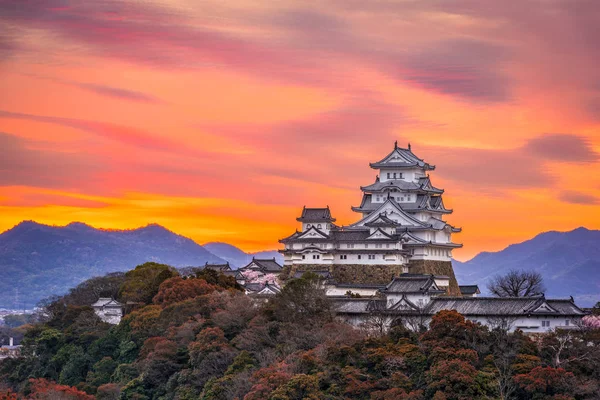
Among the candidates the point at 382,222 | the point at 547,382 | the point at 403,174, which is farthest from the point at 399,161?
the point at 547,382

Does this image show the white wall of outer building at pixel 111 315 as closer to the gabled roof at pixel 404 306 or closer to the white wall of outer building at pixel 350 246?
the white wall of outer building at pixel 350 246

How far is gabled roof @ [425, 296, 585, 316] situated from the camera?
38500mm

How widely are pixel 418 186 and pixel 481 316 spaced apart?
58.3ft

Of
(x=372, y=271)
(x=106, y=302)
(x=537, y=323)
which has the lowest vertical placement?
(x=537, y=323)

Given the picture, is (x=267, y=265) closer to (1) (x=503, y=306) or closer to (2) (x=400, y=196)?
(2) (x=400, y=196)

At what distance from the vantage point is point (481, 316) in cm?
3975

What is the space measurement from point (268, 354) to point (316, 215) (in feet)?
55.0

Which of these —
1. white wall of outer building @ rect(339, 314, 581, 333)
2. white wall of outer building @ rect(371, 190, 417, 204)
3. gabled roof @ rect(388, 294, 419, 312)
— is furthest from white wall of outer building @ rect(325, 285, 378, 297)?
white wall of outer building @ rect(339, 314, 581, 333)

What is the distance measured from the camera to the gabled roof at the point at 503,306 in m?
38.5

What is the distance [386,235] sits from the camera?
52.6m

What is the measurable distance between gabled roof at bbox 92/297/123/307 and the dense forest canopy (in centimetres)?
77

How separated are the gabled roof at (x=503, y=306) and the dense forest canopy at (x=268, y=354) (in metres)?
1.46

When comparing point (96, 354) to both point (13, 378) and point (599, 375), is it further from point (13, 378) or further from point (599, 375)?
point (599, 375)

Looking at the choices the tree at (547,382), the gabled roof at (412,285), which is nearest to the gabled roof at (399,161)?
the gabled roof at (412,285)
